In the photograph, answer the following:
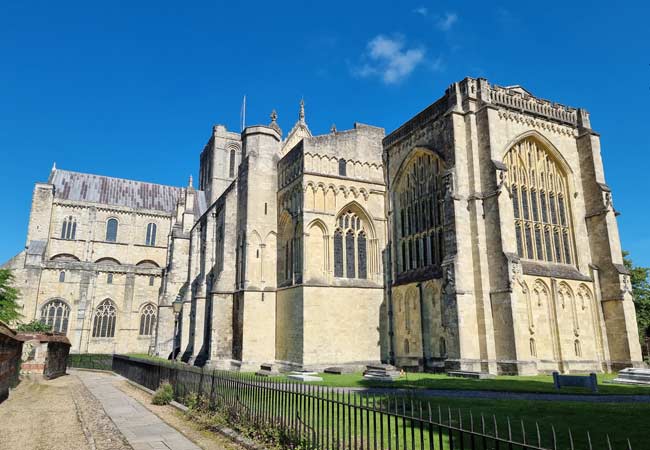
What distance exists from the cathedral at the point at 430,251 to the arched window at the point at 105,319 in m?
15.3

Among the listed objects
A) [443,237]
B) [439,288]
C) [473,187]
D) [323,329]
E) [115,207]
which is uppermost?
[115,207]

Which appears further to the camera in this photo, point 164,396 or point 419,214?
point 419,214

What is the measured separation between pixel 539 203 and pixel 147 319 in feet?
124

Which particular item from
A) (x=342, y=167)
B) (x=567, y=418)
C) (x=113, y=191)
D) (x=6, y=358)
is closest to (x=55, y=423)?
(x=6, y=358)

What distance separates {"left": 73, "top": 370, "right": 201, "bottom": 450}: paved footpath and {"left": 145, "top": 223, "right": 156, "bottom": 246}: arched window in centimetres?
3749

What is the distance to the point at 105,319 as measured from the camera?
4331cm

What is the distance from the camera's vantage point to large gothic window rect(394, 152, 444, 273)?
72.5ft

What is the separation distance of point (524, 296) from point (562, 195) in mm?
7216

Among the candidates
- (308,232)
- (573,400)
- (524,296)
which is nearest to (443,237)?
(524,296)

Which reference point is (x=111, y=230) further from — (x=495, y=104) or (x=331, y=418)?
(x=331, y=418)

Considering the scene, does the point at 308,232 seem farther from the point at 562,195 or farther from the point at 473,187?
the point at 562,195

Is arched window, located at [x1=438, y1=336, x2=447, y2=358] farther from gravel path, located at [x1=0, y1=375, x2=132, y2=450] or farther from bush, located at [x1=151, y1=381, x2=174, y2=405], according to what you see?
gravel path, located at [x1=0, y1=375, x2=132, y2=450]

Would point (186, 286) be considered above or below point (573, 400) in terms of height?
above

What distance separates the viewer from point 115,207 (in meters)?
49.4
